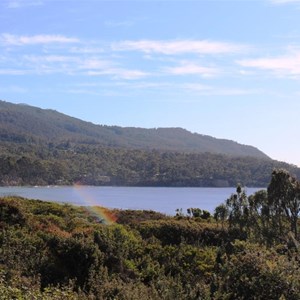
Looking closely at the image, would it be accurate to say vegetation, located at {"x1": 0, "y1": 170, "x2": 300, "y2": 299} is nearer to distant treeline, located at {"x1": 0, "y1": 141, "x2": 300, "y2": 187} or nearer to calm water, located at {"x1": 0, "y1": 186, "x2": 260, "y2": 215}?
calm water, located at {"x1": 0, "y1": 186, "x2": 260, "y2": 215}

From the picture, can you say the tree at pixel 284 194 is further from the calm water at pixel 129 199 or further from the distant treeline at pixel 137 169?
the distant treeline at pixel 137 169

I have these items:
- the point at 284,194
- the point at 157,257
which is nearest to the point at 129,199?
the point at 284,194

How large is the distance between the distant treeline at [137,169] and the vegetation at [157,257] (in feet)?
381

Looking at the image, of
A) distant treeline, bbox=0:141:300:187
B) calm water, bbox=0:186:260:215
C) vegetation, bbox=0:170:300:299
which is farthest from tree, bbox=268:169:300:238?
distant treeline, bbox=0:141:300:187

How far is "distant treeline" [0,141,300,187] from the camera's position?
5901 inches

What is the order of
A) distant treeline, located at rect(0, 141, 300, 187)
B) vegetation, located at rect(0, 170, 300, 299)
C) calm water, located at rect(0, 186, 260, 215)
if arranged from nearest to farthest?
1. vegetation, located at rect(0, 170, 300, 299)
2. calm water, located at rect(0, 186, 260, 215)
3. distant treeline, located at rect(0, 141, 300, 187)

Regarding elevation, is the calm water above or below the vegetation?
below

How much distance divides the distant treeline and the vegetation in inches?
4578

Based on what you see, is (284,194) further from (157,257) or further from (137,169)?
(137,169)

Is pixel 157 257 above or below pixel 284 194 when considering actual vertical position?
below

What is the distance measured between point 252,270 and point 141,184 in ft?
515

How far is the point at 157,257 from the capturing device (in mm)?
17312

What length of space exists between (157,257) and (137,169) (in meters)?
159

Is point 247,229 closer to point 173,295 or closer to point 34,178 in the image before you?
point 173,295
